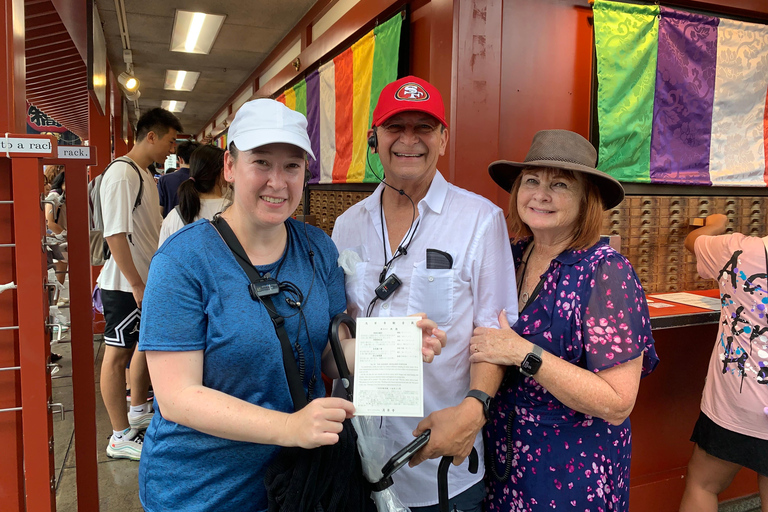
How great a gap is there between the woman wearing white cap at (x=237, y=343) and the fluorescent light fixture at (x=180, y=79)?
9.51 meters

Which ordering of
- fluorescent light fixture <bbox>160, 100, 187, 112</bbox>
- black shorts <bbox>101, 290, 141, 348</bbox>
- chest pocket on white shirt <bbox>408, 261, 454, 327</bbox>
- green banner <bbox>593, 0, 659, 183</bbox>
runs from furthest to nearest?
1. fluorescent light fixture <bbox>160, 100, 187, 112</bbox>
2. black shorts <bbox>101, 290, 141, 348</bbox>
3. green banner <bbox>593, 0, 659, 183</bbox>
4. chest pocket on white shirt <bbox>408, 261, 454, 327</bbox>

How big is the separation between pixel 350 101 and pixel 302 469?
3.69 metres

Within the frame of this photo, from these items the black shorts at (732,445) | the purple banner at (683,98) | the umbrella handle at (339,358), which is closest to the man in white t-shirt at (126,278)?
the umbrella handle at (339,358)

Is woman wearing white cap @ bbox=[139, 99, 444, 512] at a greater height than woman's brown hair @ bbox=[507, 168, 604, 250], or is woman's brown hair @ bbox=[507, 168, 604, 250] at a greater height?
woman's brown hair @ bbox=[507, 168, 604, 250]

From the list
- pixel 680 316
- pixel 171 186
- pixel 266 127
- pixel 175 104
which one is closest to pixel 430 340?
pixel 266 127

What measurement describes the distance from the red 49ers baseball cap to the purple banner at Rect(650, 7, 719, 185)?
216cm

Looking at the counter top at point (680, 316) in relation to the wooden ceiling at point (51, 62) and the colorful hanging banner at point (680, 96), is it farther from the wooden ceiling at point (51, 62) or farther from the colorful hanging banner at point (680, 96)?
the wooden ceiling at point (51, 62)

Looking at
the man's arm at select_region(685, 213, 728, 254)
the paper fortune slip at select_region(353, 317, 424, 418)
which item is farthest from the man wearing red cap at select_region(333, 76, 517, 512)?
the man's arm at select_region(685, 213, 728, 254)

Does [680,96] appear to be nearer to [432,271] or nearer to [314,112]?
[432,271]

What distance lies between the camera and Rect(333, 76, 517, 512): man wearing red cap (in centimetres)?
169

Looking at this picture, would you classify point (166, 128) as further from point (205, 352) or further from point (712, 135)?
point (712, 135)

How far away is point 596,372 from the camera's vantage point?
63.9 inches

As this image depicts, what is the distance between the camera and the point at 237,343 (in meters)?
1.25

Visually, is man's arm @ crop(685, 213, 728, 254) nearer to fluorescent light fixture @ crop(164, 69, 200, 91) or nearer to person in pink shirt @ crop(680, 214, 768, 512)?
person in pink shirt @ crop(680, 214, 768, 512)
